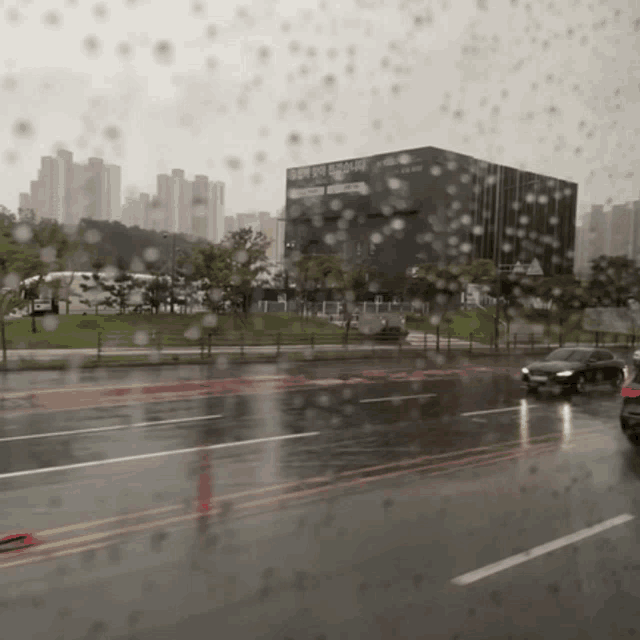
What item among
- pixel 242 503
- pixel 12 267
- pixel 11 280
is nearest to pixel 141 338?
pixel 11 280

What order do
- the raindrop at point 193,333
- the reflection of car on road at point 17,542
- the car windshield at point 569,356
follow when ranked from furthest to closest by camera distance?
the raindrop at point 193,333
the car windshield at point 569,356
the reflection of car on road at point 17,542

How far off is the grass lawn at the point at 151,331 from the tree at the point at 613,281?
19133 mm

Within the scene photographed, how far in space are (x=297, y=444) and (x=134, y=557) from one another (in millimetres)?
4498

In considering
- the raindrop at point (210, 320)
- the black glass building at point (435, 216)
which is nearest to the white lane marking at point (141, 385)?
the raindrop at point (210, 320)

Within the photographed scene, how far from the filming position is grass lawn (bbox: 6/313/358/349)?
28.3m

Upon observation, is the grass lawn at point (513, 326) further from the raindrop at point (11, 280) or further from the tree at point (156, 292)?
the raindrop at point (11, 280)

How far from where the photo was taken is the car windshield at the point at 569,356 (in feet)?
53.6

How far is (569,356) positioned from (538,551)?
40.6 feet

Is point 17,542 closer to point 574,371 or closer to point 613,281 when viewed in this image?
point 574,371

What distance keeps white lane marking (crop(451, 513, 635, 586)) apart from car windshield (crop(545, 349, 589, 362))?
10706 millimetres

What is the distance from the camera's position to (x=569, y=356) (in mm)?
16562

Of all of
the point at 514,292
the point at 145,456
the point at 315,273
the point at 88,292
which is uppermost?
the point at 315,273

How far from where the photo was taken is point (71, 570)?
4.63 meters

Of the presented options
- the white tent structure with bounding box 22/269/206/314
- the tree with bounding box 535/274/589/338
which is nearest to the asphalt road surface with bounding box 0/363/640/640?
the white tent structure with bounding box 22/269/206/314
